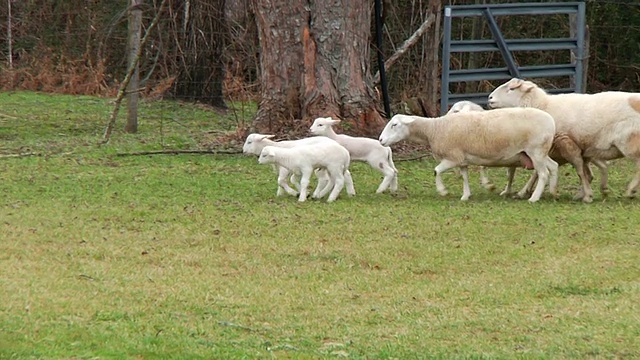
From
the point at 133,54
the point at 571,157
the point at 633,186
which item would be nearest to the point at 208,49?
the point at 133,54

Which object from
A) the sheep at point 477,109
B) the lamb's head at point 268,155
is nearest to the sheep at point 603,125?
the sheep at point 477,109

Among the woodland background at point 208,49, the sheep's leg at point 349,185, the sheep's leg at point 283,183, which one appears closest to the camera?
the sheep's leg at point 283,183

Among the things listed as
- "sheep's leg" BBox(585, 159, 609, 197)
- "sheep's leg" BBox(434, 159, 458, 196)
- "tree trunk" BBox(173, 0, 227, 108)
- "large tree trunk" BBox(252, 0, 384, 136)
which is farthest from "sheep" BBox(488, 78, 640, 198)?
"tree trunk" BBox(173, 0, 227, 108)

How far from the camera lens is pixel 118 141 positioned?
17.0 metres

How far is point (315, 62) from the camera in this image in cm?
1605

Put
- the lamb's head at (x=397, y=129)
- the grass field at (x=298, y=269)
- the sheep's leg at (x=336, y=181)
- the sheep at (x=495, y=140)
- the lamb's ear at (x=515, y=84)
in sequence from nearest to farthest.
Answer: the grass field at (x=298, y=269) < the sheep's leg at (x=336, y=181) < the sheep at (x=495, y=140) < the lamb's head at (x=397, y=129) < the lamb's ear at (x=515, y=84)

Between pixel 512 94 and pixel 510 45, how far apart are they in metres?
5.04

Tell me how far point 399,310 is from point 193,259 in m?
2.04

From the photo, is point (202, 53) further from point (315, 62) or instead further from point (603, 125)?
point (603, 125)

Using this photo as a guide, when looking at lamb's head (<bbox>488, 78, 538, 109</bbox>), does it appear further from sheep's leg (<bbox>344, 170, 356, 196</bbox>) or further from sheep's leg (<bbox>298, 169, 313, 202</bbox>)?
sheep's leg (<bbox>298, 169, 313, 202</bbox>)

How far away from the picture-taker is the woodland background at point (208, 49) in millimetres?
21375

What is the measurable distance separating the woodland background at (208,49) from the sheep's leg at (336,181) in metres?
5.18

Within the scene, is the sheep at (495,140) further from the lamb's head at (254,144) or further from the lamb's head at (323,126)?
the lamb's head at (254,144)

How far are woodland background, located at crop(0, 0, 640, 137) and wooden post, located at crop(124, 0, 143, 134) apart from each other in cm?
177
